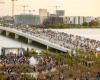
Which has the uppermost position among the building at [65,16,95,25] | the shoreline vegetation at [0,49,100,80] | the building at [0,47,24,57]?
the building at [0,47,24,57]

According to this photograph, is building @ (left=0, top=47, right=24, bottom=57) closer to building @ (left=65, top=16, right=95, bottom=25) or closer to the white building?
building @ (left=65, top=16, right=95, bottom=25)

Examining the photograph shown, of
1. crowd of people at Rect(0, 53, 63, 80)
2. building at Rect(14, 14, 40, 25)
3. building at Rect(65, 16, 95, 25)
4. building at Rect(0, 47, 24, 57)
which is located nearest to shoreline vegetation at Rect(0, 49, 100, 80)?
crowd of people at Rect(0, 53, 63, 80)

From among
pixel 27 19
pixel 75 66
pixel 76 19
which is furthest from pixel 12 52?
pixel 76 19

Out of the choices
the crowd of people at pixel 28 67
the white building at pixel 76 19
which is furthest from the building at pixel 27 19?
the crowd of people at pixel 28 67

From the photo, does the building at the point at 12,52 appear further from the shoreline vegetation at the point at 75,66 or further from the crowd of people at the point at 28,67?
the crowd of people at the point at 28,67

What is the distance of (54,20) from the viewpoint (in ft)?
234

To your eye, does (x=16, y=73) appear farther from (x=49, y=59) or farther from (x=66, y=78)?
(x=49, y=59)

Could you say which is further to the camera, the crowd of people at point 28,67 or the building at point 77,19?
the building at point 77,19

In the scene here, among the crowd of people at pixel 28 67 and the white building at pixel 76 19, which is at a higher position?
the crowd of people at pixel 28 67

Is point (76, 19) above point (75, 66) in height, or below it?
below

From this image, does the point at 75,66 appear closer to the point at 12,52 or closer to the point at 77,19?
the point at 12,52

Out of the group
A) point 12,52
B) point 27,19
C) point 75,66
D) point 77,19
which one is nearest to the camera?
point 75,66

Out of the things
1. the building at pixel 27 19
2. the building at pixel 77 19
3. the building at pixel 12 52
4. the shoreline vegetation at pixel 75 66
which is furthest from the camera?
the building at pixel 27 19

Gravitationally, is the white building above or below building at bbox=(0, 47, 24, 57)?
below
